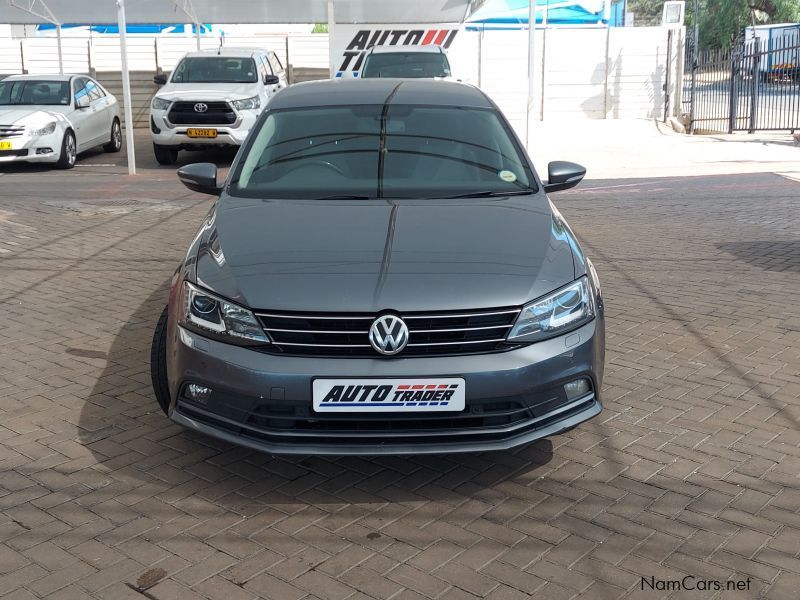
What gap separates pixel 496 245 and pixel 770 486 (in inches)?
60.4

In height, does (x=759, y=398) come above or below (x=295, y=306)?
below

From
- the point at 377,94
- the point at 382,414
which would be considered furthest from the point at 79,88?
the point at 382,414

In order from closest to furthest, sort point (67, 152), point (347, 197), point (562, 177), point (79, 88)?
point (347, 197)
point (562, 177)
point (67, 152)
point (79, 88)

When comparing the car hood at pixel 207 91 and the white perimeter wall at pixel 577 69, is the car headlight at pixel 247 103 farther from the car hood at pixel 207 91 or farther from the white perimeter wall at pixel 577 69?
the white perimeter wall at pixel 577 69

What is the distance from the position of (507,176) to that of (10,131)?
1232cm

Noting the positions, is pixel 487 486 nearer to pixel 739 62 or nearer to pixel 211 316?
pixel 211 316

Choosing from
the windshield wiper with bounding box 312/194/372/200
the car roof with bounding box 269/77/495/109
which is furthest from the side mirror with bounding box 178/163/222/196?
the windshield wiper with bounding box 312/194/372/200

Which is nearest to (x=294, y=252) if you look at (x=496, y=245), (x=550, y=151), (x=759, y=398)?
(x=496, y=245)

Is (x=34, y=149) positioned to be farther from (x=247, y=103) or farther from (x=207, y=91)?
(x=247, y=103)

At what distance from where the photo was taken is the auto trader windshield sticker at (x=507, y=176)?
17.1 ft

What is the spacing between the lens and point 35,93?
16797 mm

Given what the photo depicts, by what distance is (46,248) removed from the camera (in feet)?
31.0

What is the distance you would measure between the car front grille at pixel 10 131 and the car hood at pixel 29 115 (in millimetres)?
62

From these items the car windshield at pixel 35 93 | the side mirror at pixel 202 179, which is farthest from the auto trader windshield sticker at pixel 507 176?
the car windshield at pixel 35 93
